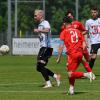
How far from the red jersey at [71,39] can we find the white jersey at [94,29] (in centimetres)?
633

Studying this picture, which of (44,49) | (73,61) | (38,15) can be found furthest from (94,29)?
(73,61)

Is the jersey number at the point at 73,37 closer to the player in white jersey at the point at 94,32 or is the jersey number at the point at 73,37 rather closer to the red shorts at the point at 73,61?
the red shorts at the point at 73,61

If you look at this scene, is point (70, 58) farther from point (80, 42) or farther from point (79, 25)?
point (79, 25)

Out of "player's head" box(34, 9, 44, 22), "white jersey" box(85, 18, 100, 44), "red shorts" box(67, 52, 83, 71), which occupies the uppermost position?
"player's head" box(34, 9, 44, 22)

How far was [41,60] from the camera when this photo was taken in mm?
17781

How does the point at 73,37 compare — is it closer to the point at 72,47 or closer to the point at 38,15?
the point at 72,47

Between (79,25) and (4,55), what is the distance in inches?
1039

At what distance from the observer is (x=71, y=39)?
604 inches

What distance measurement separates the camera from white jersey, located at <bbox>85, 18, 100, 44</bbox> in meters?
21.7

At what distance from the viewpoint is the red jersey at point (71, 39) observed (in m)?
15.3

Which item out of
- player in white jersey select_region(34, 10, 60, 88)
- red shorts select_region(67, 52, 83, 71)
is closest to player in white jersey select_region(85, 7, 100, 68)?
player in white jersey select_region(34, 10, 60, 88)

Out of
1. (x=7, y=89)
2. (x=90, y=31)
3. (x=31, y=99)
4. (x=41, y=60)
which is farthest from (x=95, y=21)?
(x=31, y=99)

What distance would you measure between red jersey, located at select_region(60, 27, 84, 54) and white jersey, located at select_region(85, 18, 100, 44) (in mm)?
6325

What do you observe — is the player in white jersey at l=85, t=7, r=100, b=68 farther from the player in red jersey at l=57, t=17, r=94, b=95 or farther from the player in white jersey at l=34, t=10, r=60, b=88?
the player in red jersey at l=57, t=17, r=94, b=95
